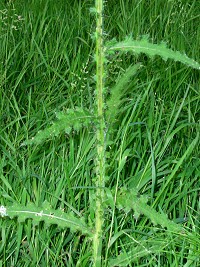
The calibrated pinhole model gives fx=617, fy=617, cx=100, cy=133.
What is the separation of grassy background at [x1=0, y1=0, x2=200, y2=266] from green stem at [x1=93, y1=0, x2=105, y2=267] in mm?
72

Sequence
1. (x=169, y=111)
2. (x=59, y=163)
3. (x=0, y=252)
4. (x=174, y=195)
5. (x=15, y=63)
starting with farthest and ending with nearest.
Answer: (x=15, y=63) → (x=169, y=111) → (x=59, y=163) → (x=174, y=195) → (x=0, y=252)

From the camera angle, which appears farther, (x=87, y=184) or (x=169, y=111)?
(x=169, y=111)

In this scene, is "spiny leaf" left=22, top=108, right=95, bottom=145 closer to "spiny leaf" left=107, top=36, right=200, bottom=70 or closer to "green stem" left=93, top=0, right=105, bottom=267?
"green stem" left=93, top=0, right=105, bottom=267

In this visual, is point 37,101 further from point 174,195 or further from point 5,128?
point 174,195

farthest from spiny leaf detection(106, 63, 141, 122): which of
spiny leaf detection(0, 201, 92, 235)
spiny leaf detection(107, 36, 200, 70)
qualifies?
spiny leaf detection(0, 201, 92, 235)

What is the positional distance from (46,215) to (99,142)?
27 cm

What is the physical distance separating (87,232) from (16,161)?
0.76 meters

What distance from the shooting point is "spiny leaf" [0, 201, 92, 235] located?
1.69 metres

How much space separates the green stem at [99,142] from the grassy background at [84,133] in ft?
0.24

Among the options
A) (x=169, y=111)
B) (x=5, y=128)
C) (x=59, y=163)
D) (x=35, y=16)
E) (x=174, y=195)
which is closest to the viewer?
(x=174, y=195)

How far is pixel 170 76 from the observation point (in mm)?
2855

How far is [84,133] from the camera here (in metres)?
2.56

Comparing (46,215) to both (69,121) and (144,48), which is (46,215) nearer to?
(69,121)

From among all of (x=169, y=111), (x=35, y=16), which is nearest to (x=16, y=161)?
(x=169, y=111)
